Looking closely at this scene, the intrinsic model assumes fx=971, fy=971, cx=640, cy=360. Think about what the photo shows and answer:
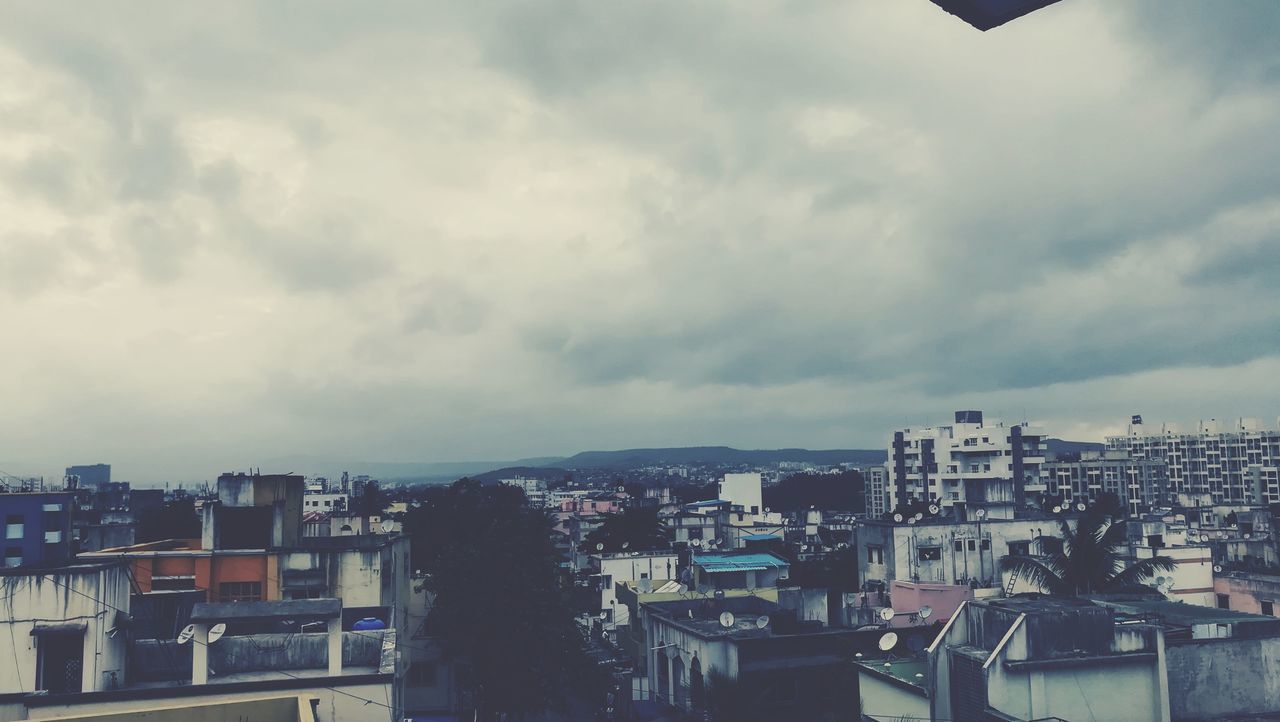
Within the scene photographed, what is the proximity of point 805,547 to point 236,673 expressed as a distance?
67.4 metres

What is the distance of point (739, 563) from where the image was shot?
2071 inches

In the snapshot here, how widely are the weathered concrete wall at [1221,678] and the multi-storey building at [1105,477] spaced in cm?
11441

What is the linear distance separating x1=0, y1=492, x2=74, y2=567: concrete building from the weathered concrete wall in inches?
2015

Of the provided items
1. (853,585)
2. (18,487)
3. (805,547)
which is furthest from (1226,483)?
(18,487)

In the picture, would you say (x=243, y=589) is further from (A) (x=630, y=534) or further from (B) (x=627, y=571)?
(A) (x=630, y=534)

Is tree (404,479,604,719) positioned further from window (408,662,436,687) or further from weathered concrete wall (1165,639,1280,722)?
weathered concrete wall (1165,639,1280,722)

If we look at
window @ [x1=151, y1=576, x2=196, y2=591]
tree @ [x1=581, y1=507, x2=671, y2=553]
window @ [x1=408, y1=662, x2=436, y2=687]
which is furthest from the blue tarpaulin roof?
tree @ [x1=581, y1=507, x2=671, y2=553]

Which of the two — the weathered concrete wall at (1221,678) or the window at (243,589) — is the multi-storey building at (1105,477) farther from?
the window at (243,589)

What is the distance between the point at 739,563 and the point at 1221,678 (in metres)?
31.3

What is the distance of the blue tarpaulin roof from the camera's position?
169 ft

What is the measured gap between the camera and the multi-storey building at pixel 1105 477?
5172 inches

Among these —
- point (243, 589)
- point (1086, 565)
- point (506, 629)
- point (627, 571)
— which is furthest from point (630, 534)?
point (1086, 565)

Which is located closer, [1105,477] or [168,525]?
[168,525]

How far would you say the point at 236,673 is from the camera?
23656mm
